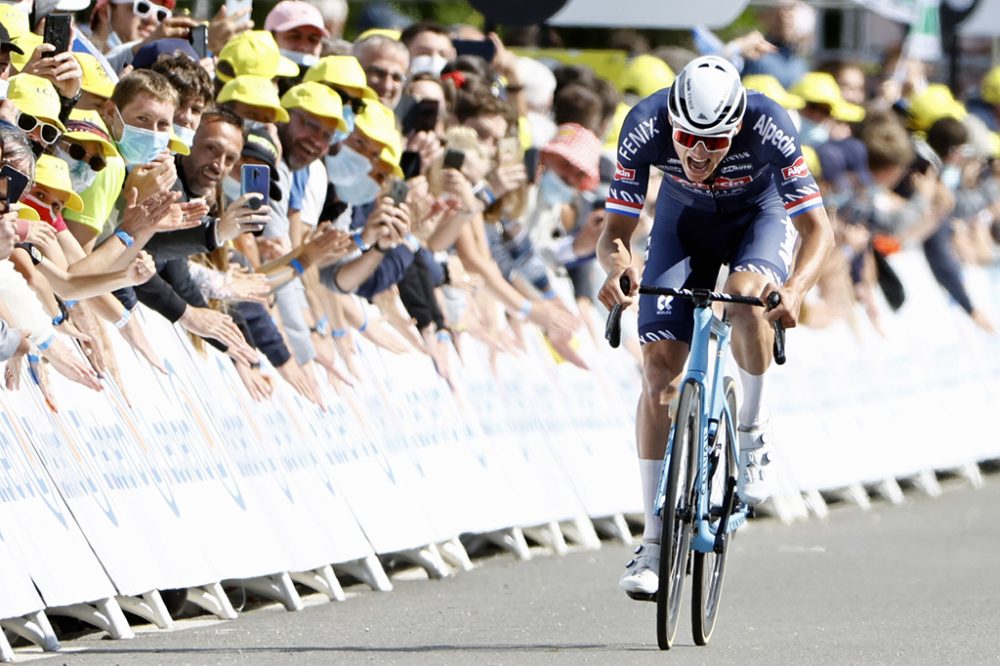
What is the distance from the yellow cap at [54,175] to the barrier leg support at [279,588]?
2.02 metres

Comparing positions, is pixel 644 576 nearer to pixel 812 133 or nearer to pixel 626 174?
pixel 626 174

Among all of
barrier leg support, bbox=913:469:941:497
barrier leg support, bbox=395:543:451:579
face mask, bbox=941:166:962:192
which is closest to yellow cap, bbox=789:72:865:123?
face mask, bbox=941:166:962:192

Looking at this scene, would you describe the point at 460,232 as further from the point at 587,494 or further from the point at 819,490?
the point at 819,490

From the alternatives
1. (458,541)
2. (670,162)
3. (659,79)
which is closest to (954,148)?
(659,79)

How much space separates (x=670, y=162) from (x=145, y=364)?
235 cm

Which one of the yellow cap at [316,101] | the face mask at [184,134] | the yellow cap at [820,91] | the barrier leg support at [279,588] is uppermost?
the face mask at [184,134]

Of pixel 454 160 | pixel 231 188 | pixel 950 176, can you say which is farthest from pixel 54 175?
pixel 950 176

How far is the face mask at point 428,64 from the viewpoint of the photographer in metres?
13.4

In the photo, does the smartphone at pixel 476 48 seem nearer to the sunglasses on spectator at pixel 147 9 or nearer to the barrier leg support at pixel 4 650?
the sunglasses on spectator at pixel 147 9

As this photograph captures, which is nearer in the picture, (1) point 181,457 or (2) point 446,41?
(1) point 181,457

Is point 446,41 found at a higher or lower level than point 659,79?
higher

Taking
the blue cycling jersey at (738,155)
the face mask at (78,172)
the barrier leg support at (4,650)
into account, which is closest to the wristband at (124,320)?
the face mask at (78,172)

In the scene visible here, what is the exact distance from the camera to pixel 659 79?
626 inches

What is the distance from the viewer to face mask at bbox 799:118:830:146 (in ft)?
54.6
